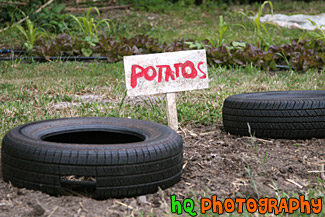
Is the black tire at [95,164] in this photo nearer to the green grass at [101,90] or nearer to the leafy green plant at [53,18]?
the green grass at [101,90]

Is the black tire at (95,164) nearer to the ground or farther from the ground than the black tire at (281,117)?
farther from the ground

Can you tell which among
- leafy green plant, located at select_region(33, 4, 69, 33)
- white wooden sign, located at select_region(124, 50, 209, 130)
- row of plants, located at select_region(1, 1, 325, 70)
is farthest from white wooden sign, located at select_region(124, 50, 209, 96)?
leafy green plant, located at select_region(33, 4, 69, 33)

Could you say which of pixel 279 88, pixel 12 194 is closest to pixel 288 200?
pixel 12 194

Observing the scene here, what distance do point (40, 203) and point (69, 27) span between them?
7975 millimetres

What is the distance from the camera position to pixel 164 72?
3750mm

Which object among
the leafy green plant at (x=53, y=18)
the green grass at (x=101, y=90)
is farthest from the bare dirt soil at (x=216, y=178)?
the leafy green plant at (x=53, y=18)

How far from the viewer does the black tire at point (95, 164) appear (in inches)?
96.6

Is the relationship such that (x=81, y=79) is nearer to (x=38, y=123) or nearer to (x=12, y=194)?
(x=38, y=123)

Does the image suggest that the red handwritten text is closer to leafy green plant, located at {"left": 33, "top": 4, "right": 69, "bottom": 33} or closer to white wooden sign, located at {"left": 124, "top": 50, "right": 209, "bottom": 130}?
white wooden sign, located at {"left": 124, "top": 50, "right": 209, "bottom": 130}

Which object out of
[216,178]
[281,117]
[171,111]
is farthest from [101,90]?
[216,178]

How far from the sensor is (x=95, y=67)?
641 cm

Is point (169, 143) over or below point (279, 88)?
over

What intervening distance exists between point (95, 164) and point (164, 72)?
4.82 feet

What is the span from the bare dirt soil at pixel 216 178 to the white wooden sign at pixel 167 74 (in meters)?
0.38
